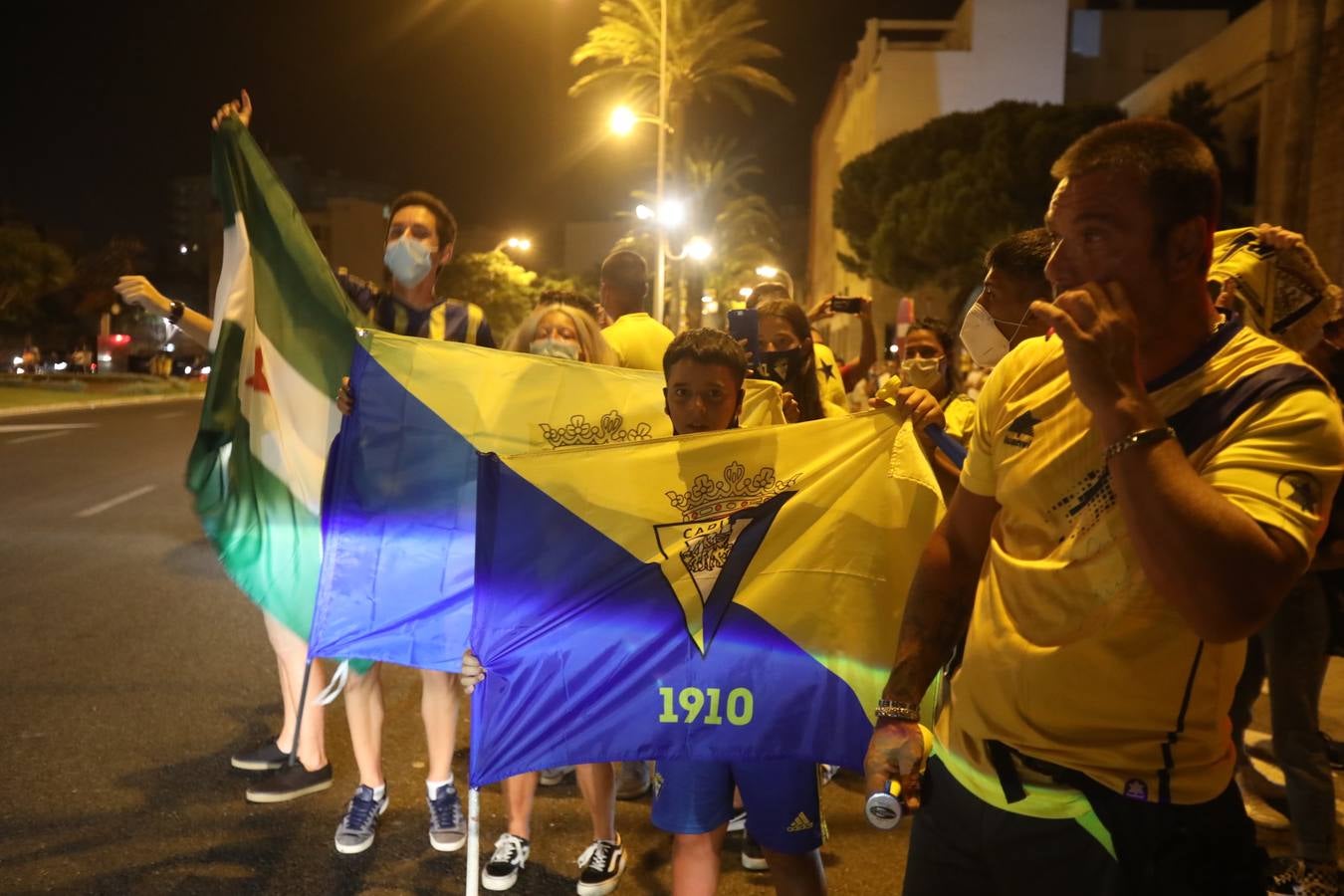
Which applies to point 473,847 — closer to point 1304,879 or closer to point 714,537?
point 714,537

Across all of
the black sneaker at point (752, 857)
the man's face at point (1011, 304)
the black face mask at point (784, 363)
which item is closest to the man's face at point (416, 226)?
the black face mask at point (784, 363)

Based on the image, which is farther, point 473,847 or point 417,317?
point 417,317

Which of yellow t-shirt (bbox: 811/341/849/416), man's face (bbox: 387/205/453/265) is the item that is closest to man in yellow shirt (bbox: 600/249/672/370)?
yellow t-shirt (bbox: 811/341/849/416)

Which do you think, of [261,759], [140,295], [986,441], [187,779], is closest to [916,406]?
[986,441]

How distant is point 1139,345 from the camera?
181 centimetres

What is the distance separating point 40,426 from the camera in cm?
2297

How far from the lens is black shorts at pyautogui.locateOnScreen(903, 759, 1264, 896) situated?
5.84 ft

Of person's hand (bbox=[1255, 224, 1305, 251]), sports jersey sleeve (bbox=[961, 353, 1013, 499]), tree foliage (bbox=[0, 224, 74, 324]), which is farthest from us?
tree foliage (bbox=[0, 224, 74, 324])

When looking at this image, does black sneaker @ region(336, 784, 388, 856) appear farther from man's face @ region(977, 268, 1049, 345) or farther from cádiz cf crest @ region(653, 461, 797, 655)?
man's face @ region(977, 268, 1049, 345)

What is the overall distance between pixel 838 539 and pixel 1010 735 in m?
1.08

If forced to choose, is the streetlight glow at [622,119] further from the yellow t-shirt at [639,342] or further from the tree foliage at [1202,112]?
the yellow t-shirt at [639,342]

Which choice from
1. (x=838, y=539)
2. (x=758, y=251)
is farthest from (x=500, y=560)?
(x=758, y=251)

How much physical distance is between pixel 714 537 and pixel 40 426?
79.7ft

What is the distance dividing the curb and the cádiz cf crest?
28.1 metres
